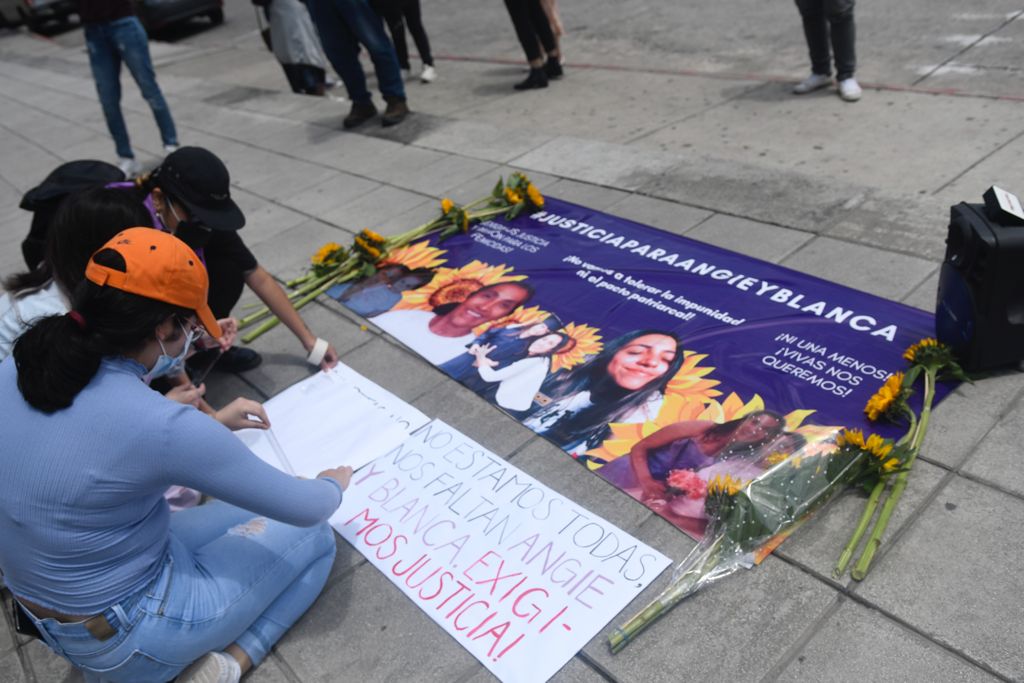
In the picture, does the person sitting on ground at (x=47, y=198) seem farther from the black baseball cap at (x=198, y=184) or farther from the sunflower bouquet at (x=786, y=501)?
the sunflower bouquet at (x=786, y=501)

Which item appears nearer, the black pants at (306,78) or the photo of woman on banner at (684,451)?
the photo of woman on banner at (684,451)

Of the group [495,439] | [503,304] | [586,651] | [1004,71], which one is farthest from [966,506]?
[1004,71]

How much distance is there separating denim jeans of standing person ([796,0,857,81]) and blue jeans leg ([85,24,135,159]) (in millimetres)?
Result: 5257

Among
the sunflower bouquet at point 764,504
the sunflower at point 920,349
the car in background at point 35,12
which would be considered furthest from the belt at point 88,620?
the car in background at point 35,12

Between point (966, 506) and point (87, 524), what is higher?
point (87, 524)

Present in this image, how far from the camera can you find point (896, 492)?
2346 millimetres

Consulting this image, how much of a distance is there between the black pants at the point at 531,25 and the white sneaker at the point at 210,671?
5678 mm

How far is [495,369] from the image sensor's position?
132 inches

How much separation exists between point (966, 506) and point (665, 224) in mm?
2263

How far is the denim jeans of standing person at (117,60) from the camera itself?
6480 mm

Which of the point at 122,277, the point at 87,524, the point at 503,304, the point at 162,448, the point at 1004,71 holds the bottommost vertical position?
the point at 1004,71

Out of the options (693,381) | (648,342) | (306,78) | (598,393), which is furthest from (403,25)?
(693,381)

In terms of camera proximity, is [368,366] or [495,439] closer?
[495,439]

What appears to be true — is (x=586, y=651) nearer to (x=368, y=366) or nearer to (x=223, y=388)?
(x=368, y=366)
